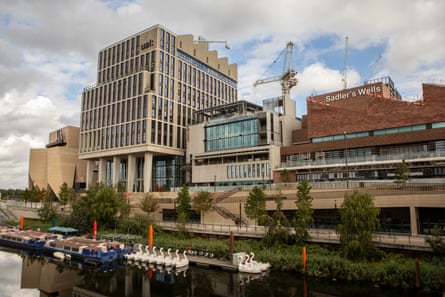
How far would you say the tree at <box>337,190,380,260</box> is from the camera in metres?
30.8

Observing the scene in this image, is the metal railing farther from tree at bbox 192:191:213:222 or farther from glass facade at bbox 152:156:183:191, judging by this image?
glass facade at bbox 152:156:183:191

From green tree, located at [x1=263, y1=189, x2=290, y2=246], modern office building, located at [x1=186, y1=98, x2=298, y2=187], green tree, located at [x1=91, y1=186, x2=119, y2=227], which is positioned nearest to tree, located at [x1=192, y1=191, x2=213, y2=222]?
green tree, located at [x1=91, y1=186, x2=119, y2=227]

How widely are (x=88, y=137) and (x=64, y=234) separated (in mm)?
47221

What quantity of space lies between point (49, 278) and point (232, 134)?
49.7 meters

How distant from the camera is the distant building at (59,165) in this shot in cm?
10456

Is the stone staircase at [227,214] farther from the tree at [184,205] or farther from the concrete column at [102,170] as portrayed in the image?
the concrete column at [102,170]

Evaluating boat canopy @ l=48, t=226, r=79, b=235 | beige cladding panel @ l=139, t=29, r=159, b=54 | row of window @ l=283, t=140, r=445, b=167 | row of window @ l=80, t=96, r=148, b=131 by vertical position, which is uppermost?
beige cladding panel @ l=139, t=29, r=159, b=54

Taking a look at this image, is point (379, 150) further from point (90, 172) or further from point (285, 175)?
point (90, 172)

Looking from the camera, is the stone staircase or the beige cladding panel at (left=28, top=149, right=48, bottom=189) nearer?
the stone staircase

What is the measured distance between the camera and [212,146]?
80.8 m

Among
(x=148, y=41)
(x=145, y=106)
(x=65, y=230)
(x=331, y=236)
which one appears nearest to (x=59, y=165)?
(x=145, y=106)

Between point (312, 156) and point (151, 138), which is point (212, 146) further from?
point (312, 156)

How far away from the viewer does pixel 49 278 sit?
3500 centimetres

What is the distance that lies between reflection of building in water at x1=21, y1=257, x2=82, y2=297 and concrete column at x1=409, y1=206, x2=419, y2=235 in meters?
34.6
